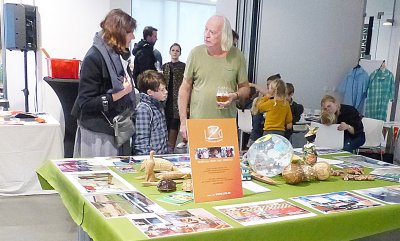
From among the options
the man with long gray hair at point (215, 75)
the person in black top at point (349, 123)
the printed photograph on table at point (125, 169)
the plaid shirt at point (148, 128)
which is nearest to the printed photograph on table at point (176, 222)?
the printed photograph on table at point (125, 169)

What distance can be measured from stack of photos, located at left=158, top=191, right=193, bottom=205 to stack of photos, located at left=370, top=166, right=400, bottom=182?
38.4 inches

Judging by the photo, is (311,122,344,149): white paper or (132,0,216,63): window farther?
(132,0,216,63): window

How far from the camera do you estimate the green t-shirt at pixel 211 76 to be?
252 centimetres

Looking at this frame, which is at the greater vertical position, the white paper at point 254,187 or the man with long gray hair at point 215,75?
the man with long gray hair at point 215,75

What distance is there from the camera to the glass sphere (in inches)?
66.6

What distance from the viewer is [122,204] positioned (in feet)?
4.14

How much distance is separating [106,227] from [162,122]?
1.39m

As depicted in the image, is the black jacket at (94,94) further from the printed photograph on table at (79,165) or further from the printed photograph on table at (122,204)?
the printed photograph on table at (122,204)

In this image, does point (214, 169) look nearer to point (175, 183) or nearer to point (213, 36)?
point (175, 183)

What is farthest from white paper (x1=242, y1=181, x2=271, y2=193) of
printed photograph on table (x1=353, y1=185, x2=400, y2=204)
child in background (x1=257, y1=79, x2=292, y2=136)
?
child in background (x1=257, y1=79, x2=292, y2=136)

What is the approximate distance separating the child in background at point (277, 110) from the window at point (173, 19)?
5.60 m

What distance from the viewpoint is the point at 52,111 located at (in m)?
4.61

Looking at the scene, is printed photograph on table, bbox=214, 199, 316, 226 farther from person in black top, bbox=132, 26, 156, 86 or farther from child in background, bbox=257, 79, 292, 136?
person in black top, bbox=132, 26, 156, 86

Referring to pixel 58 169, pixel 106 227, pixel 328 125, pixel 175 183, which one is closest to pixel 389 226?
pixel 175 183
